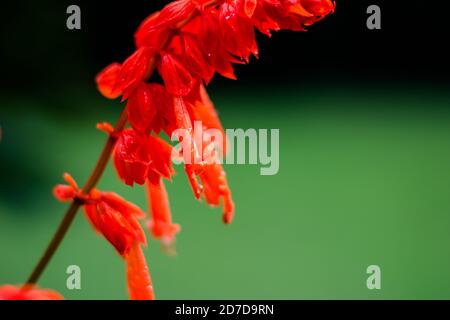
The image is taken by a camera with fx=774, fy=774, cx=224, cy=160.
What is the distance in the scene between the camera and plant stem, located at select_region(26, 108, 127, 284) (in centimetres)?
48

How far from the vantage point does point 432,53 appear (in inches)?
128

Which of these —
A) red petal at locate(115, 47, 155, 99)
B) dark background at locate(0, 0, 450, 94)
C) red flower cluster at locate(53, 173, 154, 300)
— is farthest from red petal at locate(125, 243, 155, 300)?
dark background at locate(0, 0, 450, 94)

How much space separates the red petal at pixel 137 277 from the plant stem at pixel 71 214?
0.05 metres

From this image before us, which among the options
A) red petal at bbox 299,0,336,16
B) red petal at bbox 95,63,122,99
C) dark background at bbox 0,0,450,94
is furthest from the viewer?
dark background at bbox 0,0,450,94

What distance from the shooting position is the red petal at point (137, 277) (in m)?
0.51

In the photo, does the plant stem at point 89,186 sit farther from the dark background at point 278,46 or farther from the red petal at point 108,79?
the dark background at point 278,46

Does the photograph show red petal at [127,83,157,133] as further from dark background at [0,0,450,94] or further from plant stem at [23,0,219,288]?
dark background at [0,0,450,94]

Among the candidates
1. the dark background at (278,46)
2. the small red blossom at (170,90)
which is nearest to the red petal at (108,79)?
the small red blossom at (170,90)

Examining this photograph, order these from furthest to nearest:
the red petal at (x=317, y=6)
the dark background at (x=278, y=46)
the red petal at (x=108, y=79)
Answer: the dark background at (x=278, y=46)
the red petal at (x=108, y=79)
the red petal at (x=317, y=6)

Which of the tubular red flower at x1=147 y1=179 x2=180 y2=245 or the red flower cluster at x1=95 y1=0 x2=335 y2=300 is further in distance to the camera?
the tubular red flower at x1=147 y1=179 x2=180 y2=245

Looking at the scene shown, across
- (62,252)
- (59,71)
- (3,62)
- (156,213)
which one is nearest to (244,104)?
(59,71)

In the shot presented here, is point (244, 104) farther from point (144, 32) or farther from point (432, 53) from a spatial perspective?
point (144, 32)

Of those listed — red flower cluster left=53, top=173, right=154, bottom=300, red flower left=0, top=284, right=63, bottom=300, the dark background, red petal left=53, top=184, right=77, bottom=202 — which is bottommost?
red flower left=0, top=284, right=63, bottom=300

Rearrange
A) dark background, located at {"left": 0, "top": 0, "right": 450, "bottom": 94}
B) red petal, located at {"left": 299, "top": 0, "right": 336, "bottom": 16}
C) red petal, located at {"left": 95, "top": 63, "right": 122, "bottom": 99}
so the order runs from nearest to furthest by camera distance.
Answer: red petal, located at {"left": 299, "top": 0, "right": 336, "bottom": 16} < red petal, located at {"left": 95, "top": 63, "right": 122, "bottom": 99} < dark background, located at {"left": 0, "top": 0, "right": 450, "bottom": 94}
